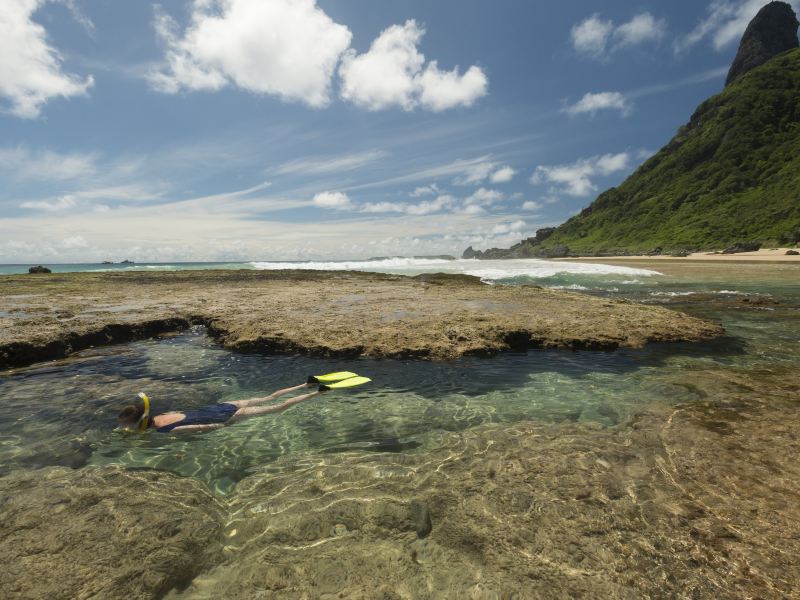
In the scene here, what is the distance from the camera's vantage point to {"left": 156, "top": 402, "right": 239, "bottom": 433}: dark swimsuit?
271 inches

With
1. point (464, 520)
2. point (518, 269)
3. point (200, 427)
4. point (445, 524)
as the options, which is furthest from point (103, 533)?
point (518, 269)

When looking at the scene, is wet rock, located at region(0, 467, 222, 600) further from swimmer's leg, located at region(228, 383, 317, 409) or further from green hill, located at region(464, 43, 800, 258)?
green hill, located at region(464, 43, 800, 258)

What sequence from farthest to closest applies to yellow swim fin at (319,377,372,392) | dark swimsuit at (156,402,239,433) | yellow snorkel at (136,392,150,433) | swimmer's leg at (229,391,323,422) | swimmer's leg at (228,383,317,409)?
yellow swim fin at (319,377,372,392)
swimmer's leg at (228,383,317,409)
swimmer's leg at (229,391,323,422)
dark swimsuit at (156,402,239,433)
yellow snorkel at (136,392,150,433)

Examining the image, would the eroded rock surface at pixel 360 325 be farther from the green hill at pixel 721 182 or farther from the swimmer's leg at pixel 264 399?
the green hill at pixel 721 182

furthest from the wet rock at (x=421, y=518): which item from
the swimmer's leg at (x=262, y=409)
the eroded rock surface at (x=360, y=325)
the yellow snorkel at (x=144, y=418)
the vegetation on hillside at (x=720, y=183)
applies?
the vegetation on hillside at (x=720, y=183)

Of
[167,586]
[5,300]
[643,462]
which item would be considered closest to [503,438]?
[643,462]

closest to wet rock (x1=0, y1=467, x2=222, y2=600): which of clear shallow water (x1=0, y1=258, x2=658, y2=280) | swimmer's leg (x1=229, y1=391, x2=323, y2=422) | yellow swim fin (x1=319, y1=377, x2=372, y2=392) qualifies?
swimmer's leg (x1=229, y1=391, x2=323, y2=422)

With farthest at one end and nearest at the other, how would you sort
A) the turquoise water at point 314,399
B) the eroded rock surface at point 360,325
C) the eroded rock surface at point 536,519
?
1. the eroded rock surface at point 360,325
2. the turquoise water at point 314,399
3. the eroded rock surface at point 536,519

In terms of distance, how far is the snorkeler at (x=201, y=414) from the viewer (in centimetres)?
683

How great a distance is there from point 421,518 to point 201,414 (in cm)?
495

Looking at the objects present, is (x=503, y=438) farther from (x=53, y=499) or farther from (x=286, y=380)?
(x=53, y=499)

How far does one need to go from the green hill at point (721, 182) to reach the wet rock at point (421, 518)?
9099 centimetres

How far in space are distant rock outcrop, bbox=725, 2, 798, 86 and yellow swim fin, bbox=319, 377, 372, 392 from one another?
20745 cm

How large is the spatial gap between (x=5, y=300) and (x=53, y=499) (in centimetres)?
2318
